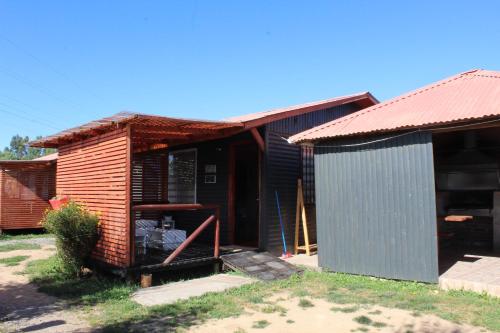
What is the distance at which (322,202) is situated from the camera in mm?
8047

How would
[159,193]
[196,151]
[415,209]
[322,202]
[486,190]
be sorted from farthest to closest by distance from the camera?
[159,193] → [196,151] → [486,190] → [322,202] → [415,209]

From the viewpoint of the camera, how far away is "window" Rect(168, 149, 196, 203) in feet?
35.8

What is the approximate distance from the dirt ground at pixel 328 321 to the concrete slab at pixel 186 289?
122 centimetres

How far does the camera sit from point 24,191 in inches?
632

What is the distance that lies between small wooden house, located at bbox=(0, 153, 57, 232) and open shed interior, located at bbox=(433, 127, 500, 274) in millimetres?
13312

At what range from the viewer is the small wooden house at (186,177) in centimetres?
735

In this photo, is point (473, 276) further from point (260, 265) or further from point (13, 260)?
point (13, 260)

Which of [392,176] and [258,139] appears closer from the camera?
[392,176]

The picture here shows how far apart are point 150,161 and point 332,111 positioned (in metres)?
5.12

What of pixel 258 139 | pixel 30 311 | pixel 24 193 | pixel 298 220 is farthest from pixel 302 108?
pixel 24 193

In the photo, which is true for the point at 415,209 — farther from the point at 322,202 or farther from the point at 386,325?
the point at 386,325

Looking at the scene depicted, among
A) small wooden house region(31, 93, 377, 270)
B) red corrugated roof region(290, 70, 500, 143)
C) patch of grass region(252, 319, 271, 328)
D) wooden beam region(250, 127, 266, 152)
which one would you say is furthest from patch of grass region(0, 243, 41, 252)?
patch of grass region(252, 319, 271, 328)

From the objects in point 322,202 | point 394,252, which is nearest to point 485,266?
point 394,252

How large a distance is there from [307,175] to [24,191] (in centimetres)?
1138
